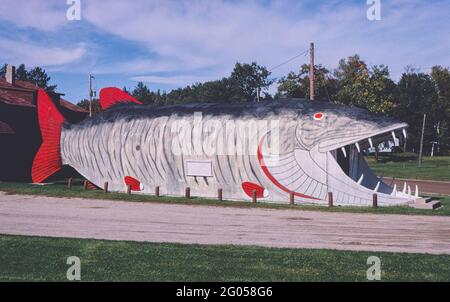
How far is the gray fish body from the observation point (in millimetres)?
18891

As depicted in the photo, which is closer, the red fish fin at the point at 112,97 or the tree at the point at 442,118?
the red fish fin at the point at 112,97

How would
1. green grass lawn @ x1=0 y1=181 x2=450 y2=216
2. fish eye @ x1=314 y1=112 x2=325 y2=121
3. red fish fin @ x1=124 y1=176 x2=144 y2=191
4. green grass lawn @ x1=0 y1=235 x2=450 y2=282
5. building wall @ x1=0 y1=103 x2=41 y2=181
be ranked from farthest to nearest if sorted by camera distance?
1. building wall @ x1=0 y1=103 x2=41 y2=181
2. red fish fin @ x1=124 y1=176 x2=144 y2=191
3. fish eye @ x1=314 y1=112 x2=325 y2=121
4. green grass lawn @ x1=0 y1=181 x2=450 y2=216
5. green grass lawn @ x1=0 y1=235 x2=450 y2=282

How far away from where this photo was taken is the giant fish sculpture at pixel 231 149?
62.0ft

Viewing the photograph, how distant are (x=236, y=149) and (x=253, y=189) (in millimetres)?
1903

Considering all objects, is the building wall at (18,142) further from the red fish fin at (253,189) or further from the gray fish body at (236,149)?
the red fish fin at (253,189)

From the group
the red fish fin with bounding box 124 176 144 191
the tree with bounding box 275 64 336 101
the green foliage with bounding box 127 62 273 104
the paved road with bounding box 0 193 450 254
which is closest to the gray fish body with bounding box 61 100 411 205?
the red fish fin with bounding box 124 176 144 191

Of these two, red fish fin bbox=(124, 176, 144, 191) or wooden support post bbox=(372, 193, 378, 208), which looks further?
red fish fin bbox=(124, 176, 144, 191)

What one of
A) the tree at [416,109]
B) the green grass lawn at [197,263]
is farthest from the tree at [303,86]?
the green grass lawn at [197,263]

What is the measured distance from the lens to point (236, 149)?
20344 millimetres

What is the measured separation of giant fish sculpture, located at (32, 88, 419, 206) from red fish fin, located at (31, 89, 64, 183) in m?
0.05

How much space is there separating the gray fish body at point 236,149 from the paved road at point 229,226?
2.44 meters

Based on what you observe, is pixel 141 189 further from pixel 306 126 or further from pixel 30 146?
pixel 30 146

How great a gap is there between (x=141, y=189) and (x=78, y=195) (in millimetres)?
3003

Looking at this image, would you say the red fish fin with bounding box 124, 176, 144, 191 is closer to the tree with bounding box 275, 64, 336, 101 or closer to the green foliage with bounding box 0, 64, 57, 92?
the tree with bounding box 275, 64, 336, 101
